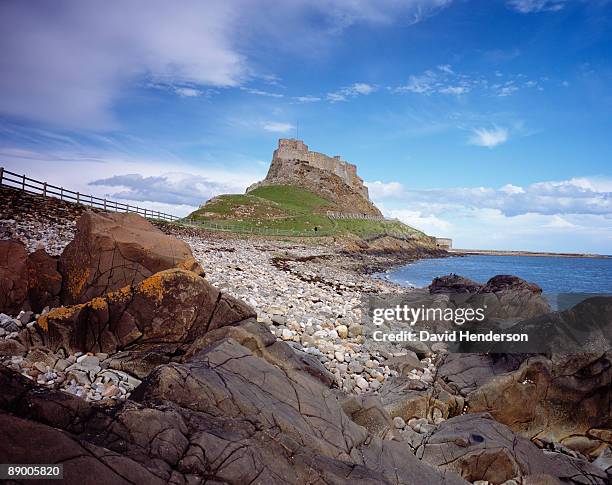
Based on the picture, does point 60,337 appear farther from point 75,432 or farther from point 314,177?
point 314,177

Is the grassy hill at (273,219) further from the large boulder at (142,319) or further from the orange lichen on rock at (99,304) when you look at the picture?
the large boulder at (142,319)

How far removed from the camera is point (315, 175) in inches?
Answer: 4943

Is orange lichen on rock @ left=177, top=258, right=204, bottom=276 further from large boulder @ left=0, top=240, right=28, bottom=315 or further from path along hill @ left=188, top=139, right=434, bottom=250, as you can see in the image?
path along hill @ left=188, top=139, right=434, bottom=250

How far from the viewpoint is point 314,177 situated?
410 feet

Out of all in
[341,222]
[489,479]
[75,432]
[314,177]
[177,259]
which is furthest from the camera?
[314,177]

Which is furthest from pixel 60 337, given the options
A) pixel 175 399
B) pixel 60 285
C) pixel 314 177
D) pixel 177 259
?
pixel 314 177

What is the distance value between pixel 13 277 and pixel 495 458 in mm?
10727

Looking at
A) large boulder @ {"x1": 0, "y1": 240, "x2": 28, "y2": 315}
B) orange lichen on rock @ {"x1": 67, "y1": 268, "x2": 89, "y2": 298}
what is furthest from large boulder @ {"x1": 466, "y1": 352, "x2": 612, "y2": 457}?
large boulder @ {"x1": 0, "y1": 240, "x2": 28, "y2": 315}

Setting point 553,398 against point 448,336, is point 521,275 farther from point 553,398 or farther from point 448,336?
point 553,398

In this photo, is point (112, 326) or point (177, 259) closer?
point (112, 326)

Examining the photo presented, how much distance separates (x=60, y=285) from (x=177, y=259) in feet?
9.22

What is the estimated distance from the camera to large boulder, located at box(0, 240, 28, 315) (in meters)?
9.40

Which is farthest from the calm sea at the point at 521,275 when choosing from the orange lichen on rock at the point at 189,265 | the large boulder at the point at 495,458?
the large boulder at the point at 495,458

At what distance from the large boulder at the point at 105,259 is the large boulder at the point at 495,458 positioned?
7.27m
